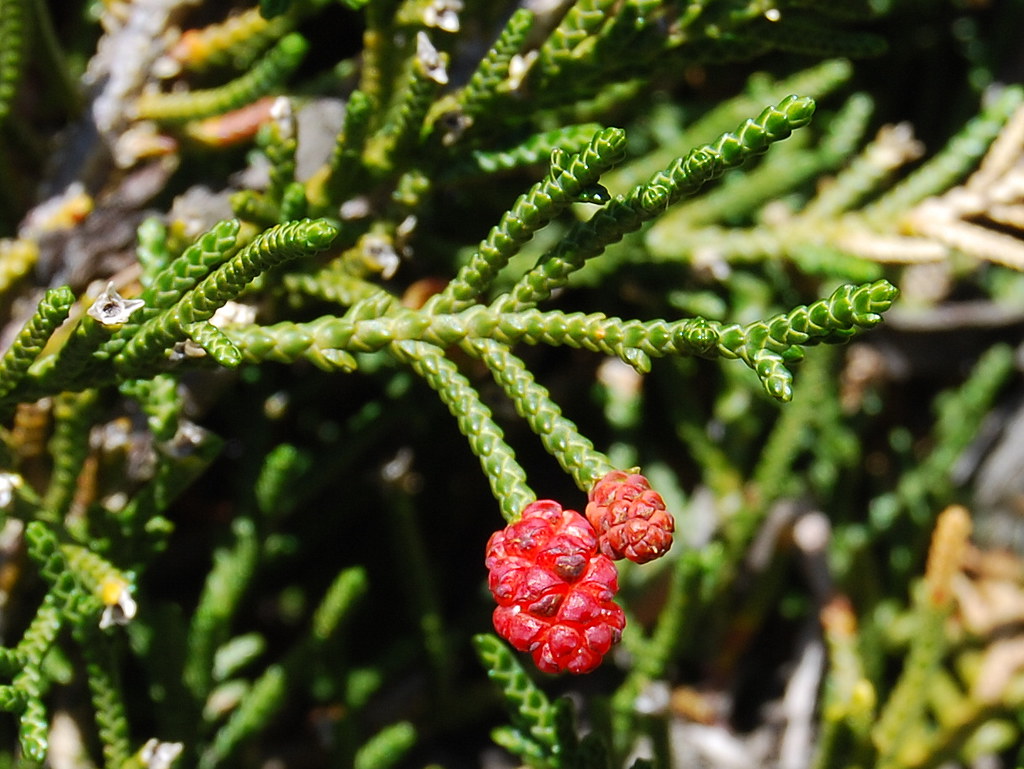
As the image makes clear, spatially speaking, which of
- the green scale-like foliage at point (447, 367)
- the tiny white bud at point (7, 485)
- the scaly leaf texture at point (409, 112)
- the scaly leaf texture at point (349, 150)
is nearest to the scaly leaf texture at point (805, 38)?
the green scale-like foliage at point (447, 367)

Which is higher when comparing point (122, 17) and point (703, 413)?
point (122, 17)

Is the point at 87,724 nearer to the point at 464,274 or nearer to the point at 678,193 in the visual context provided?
the point at 464,274

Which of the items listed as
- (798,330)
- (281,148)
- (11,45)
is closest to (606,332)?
(798,330)

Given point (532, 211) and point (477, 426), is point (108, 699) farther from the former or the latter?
point (532, 211)

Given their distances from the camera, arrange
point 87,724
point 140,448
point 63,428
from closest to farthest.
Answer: point 63,428 < point 140,448 < point 87,724

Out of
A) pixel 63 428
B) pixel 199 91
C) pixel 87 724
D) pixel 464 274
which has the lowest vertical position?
pixel 87 724

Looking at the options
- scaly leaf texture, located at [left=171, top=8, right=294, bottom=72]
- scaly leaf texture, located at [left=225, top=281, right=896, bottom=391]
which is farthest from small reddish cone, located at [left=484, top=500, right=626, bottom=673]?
scaly leaf texture, located at [left=171, top=8, right=294, bottom=72]

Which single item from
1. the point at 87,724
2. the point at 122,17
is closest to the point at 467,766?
the point at 87,724
